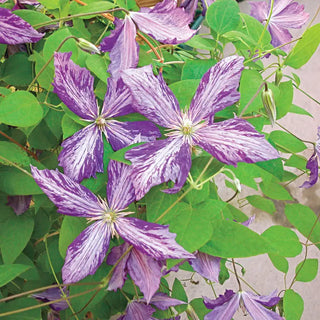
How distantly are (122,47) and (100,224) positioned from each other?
126 millimetres

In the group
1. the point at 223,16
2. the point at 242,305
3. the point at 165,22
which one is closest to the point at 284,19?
the point at 223,16

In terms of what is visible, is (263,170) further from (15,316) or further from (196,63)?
(15,316)

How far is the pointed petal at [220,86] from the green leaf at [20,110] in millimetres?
122

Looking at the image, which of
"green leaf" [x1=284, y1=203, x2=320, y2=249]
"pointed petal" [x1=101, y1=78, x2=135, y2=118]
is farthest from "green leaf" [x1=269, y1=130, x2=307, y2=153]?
"pointed petal" [x1=101, y1=78, x2=135, y2=118]

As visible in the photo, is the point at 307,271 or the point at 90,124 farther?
the point at 307,271

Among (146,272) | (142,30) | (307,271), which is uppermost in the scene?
(142,30)

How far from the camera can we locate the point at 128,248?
0.28 m

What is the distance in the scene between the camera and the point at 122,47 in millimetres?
284

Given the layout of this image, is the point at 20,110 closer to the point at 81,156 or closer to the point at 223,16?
the point at 81,156

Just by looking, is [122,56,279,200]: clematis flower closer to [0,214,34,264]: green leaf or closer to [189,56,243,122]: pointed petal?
[189,56,243,122]: pointed petal

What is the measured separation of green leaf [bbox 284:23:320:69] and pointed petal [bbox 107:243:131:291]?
203 millimetres

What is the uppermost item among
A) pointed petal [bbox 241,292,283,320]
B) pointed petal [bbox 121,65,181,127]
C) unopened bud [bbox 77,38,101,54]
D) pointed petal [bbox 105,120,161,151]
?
pointed petal [bbox 121,65,181,127]

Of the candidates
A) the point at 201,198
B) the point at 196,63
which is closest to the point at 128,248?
the point at 201,198

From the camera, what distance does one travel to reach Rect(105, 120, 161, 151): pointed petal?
0.92 ft
